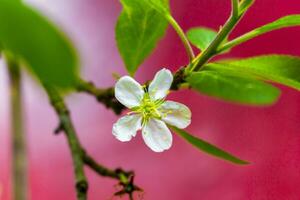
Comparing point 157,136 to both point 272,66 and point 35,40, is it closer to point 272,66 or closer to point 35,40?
point 272,66

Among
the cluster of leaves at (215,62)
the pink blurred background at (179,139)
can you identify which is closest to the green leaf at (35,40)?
the cluster of leaves at (215,62)

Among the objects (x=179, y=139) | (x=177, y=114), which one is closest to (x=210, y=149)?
(x=177, y=114)

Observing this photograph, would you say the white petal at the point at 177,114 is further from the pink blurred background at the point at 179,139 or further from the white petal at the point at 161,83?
the pink blurred background at the point at 179,139

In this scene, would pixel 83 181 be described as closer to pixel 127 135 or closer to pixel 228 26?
pixel 127 135

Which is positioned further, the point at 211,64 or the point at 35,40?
the point at 211,64

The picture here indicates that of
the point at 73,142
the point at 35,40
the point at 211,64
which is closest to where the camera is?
the point at 35,40
